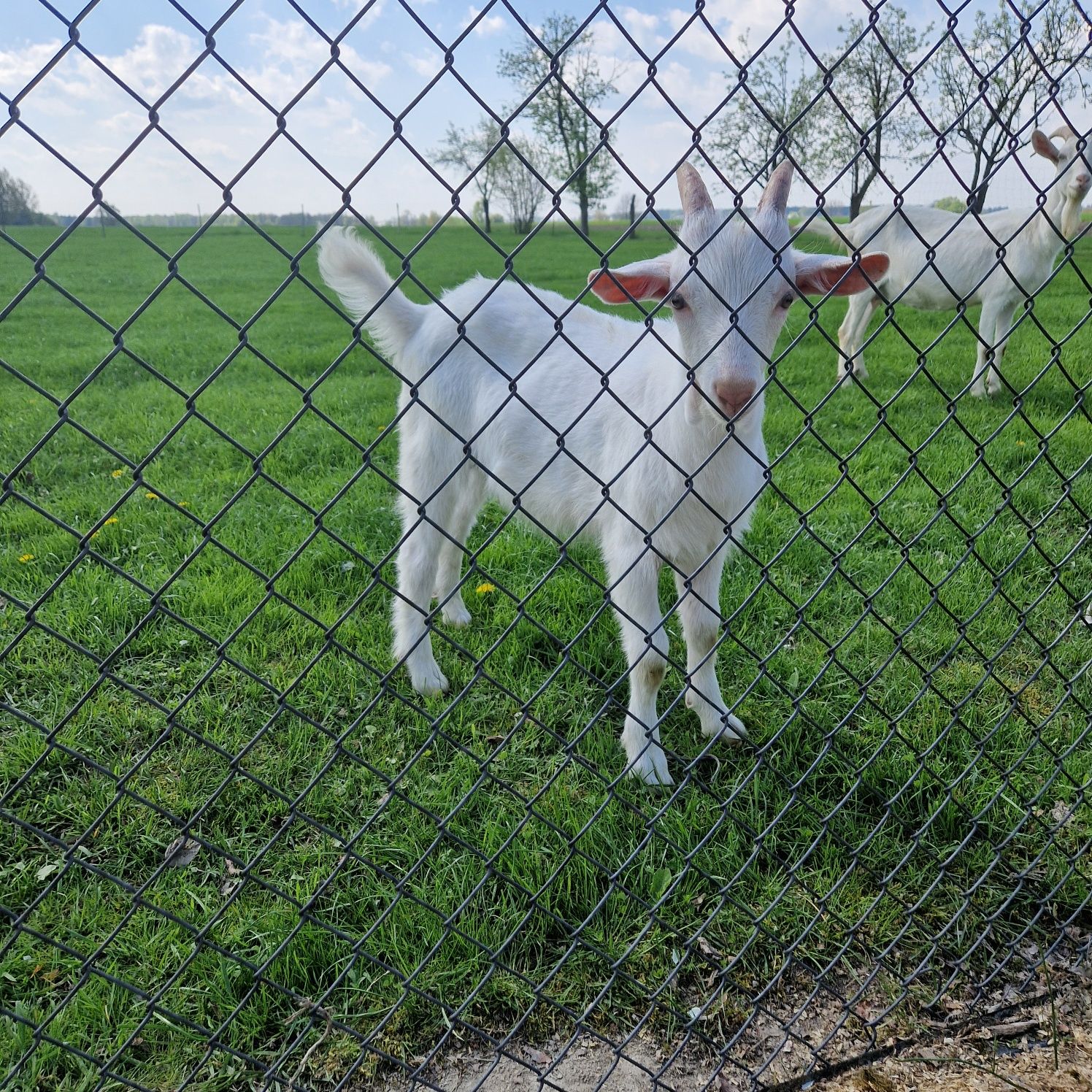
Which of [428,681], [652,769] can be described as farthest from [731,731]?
[428,681]

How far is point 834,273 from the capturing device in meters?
1.96

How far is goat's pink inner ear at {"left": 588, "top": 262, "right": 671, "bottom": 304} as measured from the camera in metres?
1.85

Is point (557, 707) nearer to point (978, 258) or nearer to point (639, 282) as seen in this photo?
point (639, 282)

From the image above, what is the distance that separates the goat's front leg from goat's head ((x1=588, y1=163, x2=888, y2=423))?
29.4 inches

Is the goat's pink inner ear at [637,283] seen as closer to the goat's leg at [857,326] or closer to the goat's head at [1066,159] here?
the goat's head at [1066,159]

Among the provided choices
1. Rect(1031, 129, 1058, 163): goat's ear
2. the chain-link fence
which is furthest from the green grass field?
Rect(1031, 129, 1058, 163): goat's ear

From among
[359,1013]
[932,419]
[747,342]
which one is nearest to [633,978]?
[359,1013]

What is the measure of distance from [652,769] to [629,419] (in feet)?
3.81

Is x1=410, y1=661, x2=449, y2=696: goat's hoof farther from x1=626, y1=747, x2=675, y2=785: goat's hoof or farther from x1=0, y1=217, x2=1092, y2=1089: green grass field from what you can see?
x1=626, y1=747, x2=675, y2=785: goat's hoof

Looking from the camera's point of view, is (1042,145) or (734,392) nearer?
(734,392)

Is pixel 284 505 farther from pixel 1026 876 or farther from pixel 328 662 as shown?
pixel 1026 876

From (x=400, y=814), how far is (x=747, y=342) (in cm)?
168

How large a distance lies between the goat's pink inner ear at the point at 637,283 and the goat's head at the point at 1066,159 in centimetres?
458

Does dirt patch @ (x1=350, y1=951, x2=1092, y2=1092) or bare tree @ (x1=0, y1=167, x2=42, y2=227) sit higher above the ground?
bare tree @ (x1=0, y1=167, x2=42, y2=227)
